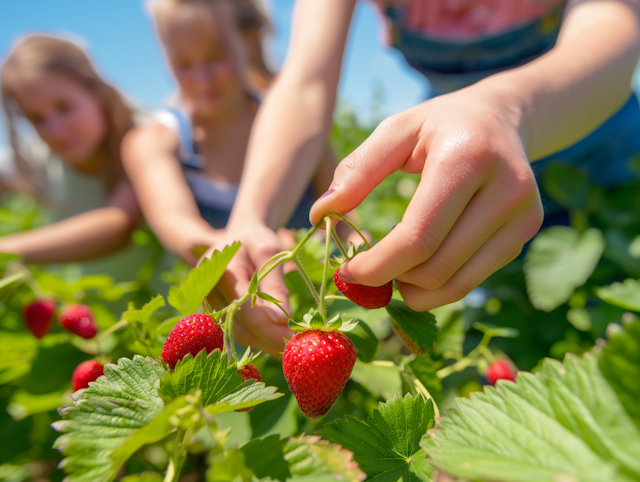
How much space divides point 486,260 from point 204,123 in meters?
1.72

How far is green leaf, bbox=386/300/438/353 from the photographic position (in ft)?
1.61

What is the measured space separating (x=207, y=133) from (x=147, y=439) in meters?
1.75

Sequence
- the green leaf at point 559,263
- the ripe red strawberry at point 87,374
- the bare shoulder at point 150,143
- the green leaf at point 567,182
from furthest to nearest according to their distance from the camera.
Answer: the bare shoulder at point 150,143 < the green leaf at point 567,182 < the green leaf at point 559,263 < the ripe red strawberry at point 87,374

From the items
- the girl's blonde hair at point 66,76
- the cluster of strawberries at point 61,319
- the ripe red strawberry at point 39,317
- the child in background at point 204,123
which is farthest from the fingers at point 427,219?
the girl's blonde hair at point 66,76

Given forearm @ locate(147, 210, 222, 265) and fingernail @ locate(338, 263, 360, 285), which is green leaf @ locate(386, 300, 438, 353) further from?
Answer: forearm @ locate(147, 210, 222, 265)

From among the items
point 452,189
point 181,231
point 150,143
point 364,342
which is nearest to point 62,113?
point 150,143

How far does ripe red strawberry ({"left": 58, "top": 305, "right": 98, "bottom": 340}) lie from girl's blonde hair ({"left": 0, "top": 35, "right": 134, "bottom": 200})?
140cm

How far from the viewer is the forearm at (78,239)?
155cm

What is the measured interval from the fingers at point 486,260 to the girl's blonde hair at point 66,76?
2.00 meters

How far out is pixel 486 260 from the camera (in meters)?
0.48

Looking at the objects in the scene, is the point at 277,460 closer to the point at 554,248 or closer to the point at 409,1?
the point at 554,248

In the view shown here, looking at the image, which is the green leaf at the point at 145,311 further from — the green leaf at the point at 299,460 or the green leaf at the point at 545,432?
the green leaf at the point at 545,432

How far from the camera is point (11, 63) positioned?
2.14 meters

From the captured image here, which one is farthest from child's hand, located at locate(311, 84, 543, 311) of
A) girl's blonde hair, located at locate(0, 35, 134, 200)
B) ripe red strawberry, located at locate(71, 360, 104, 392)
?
girl's blonde hair, located at locate(0, 35, 134, 200)
